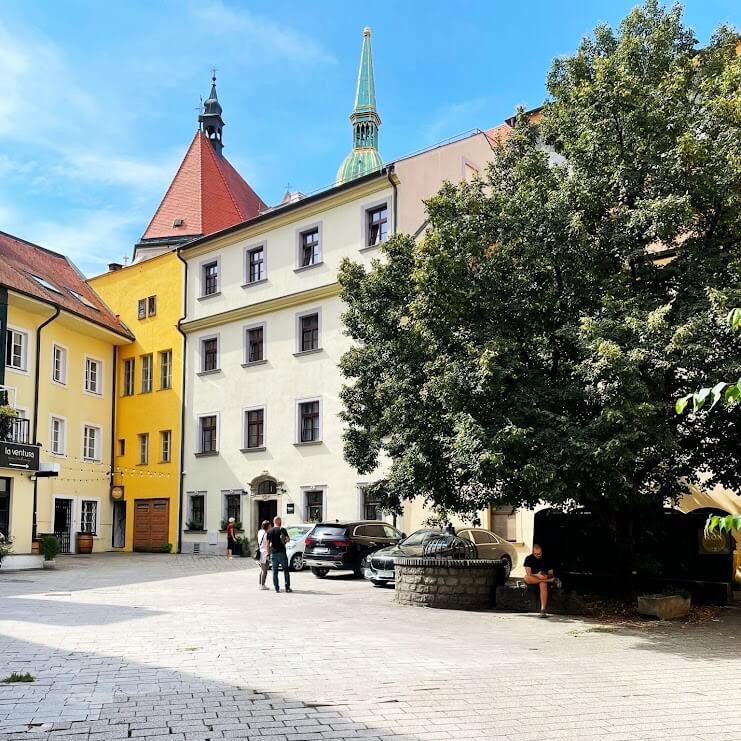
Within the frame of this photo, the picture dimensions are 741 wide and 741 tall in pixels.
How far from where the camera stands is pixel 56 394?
37.4m

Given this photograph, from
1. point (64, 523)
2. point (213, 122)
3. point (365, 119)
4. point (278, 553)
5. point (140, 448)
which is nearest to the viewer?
point (278, 553)

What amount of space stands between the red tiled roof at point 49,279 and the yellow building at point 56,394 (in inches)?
2.8

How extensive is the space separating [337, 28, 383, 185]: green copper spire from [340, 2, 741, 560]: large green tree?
3441 inches

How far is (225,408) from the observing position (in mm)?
37031

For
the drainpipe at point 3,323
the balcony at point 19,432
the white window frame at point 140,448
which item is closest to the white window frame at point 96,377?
the white window frame at point 140,448

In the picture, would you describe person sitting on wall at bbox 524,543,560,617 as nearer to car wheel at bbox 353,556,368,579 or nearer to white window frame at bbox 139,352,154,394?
car wheel at bbox 353,556,368,579

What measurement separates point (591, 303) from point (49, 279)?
32.3 metres

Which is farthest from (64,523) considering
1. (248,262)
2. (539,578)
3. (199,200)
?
(539,578)

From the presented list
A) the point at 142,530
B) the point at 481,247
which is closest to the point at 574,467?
the point at 481,247

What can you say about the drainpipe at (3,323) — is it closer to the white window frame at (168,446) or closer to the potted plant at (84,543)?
the white window frame at (168,446)

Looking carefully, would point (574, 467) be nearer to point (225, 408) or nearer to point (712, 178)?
point (712, 178)

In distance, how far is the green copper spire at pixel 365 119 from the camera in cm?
10281

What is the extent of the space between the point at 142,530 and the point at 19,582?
55.9 ft

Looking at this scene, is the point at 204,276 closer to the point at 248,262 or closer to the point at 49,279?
the point at 248,262
